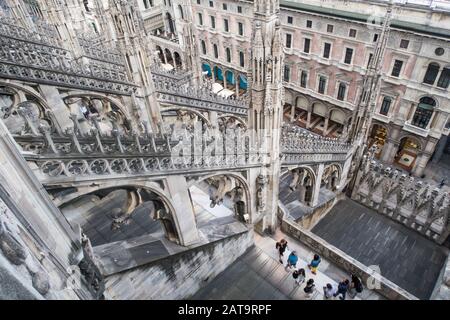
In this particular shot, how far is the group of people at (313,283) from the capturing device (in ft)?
33.2

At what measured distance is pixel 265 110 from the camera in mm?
9844

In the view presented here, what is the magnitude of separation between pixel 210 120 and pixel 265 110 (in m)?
9.23

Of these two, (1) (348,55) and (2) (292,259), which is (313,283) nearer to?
(2) (292,259)

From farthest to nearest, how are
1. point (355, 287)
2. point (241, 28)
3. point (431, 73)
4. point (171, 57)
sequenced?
point (171, 57)
point (241, 28)
point (431, 73)
point (355, 287)

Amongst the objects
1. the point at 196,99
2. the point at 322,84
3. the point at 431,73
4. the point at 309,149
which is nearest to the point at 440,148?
the point at 431,73

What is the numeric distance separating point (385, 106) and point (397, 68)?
139 inches

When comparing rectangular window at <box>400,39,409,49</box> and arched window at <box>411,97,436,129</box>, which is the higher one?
rectangular window at <box>400,39,409,49</box>

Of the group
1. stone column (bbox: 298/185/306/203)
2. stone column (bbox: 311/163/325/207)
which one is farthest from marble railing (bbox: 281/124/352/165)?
stone column (bbox: 298/185/306/203)

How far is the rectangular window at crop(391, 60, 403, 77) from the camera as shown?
24.3m

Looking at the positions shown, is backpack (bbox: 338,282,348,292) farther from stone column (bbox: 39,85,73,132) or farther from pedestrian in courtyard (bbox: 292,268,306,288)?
stone column (bbox: 39,85,73,132)

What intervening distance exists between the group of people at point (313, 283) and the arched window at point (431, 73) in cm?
1958

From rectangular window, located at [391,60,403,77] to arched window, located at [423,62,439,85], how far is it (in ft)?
6.58

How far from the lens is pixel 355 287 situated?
34.5 ft
